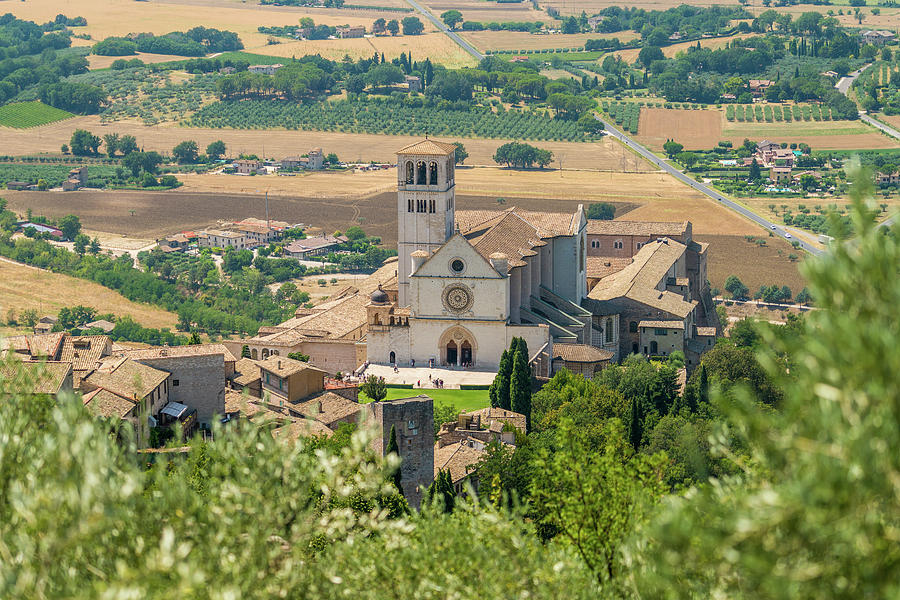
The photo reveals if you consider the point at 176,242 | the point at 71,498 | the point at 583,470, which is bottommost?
the point at 176,242

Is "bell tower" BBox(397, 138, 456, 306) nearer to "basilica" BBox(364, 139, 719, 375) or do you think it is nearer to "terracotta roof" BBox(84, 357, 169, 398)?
"basilica" BBox(364, 139, 719, 375)

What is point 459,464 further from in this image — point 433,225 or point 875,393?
point 875,393

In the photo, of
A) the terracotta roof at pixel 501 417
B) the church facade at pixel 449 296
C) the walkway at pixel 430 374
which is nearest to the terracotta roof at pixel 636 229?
the church facade at pixel 449 296

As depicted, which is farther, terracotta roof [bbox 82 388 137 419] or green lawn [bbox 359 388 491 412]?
green lawn [bbox 359 388 491 412]

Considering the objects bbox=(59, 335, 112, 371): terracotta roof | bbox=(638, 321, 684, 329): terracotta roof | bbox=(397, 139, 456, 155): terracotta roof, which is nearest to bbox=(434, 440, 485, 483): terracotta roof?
bbox=(59, 335, 112, 371): terracotta roof

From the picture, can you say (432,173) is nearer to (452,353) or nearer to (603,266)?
(452,353)

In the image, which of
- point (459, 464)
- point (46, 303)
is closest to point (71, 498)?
point (459, 464)
